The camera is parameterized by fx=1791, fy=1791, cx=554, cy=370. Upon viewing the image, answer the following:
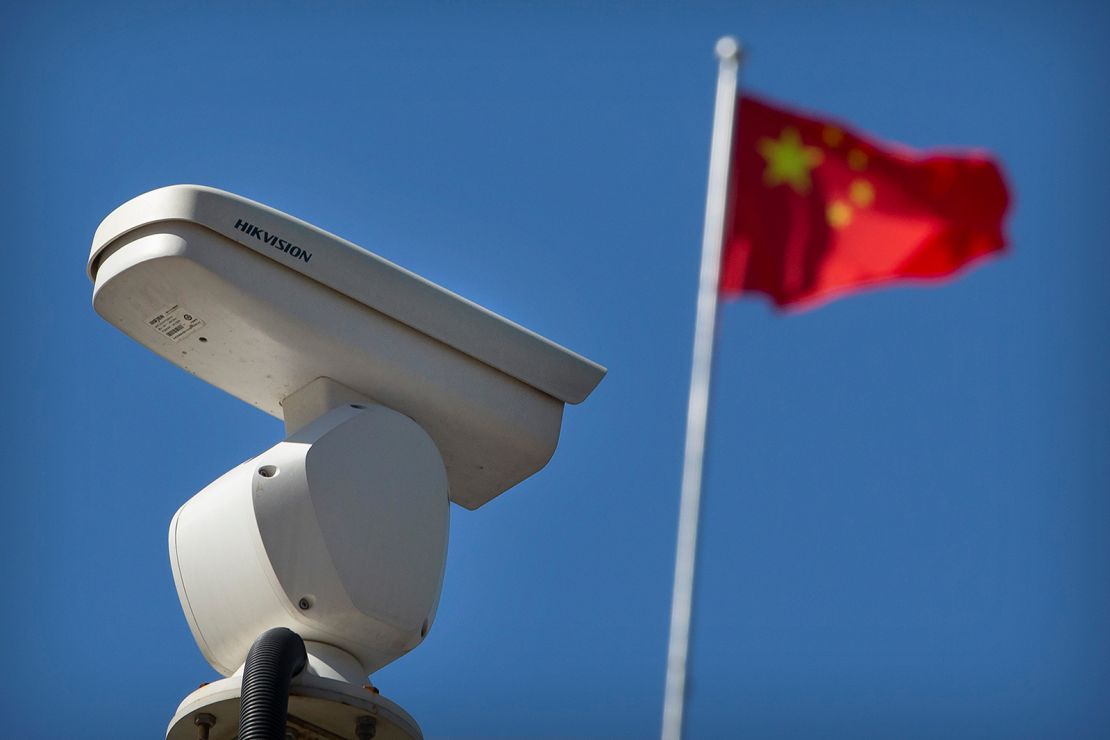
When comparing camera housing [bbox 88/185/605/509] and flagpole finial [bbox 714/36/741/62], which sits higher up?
flagpole finial [bbox 714/36/741/62]

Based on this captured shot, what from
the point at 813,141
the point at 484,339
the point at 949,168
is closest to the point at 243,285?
the point at 484,339

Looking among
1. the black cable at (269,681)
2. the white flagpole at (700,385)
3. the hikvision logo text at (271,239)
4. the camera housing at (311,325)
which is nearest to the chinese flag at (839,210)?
the white flagpole at (700,385)

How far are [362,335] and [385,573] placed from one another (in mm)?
568

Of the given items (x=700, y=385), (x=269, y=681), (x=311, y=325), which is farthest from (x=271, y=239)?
(x=700, y=385)

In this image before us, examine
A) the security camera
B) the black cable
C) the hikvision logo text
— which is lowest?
the black cable

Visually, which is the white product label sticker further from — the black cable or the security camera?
the black cable

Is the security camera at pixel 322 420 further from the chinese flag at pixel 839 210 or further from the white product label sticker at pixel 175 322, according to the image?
the chinese flag at pixel 839 210

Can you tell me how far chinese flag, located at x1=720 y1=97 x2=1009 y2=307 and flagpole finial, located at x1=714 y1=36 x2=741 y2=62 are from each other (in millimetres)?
348

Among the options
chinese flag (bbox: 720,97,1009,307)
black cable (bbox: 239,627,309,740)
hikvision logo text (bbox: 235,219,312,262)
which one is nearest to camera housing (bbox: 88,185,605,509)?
hikvision logo text (bbox: 235,219,312,262)

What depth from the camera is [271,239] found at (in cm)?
394

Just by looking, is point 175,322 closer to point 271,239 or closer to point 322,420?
point 271,239

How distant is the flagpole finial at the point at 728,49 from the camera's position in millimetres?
6574

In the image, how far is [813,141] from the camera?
7.07m

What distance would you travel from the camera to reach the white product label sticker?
13.0 feet
